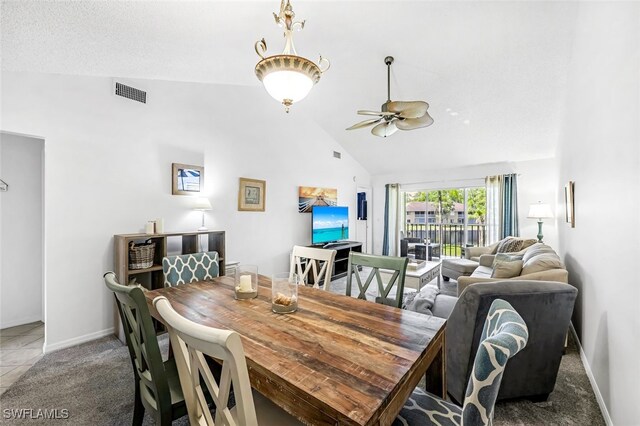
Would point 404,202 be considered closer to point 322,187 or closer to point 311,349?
point 322,187

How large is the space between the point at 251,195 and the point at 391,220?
13.4 feet

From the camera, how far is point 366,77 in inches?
154

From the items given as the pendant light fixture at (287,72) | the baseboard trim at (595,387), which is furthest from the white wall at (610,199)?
the pendant light fixture at (287,72)

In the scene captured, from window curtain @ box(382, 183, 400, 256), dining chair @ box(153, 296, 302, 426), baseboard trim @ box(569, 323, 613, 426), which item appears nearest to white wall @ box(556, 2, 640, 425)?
baseboard trim @ box(569, 323, 613, 426)

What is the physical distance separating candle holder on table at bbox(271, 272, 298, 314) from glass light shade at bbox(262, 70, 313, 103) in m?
1.08

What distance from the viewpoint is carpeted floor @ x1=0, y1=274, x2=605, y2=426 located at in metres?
1.74

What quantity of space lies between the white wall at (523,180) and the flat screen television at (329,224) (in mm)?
2146

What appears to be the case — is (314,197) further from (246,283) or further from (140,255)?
(246,283)

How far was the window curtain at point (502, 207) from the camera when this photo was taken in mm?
5520

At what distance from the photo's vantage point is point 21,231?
2986mm

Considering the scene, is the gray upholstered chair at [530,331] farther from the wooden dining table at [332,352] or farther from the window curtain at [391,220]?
the window curtain at [391,220]

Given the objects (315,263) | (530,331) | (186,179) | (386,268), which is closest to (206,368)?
(386,268)

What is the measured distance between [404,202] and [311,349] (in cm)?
655

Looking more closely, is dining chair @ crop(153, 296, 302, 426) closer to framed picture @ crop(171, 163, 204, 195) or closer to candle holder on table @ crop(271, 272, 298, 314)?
candle holder on table @ crop(271, 272, 298, 314)
